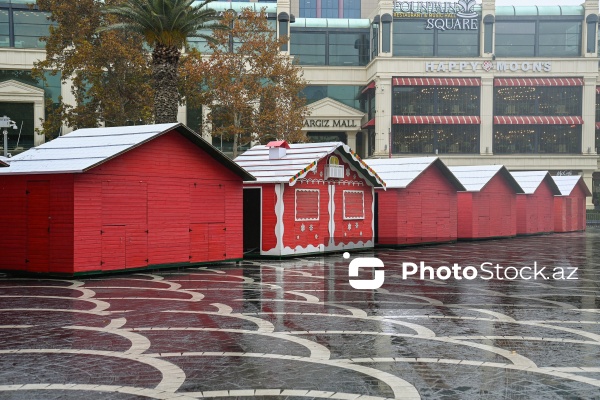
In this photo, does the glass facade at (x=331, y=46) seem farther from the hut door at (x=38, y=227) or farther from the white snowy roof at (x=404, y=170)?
the hut door at (x=38, y=227)

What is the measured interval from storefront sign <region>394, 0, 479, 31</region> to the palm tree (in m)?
45.6

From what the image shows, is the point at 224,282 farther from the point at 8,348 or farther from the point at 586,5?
the point at 586,5

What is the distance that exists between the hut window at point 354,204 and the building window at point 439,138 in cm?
4610

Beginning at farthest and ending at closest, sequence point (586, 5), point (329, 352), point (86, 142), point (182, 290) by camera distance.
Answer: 1. point (586, 5)
2. point (86, 142)
3. point (182, 290)
4. point (329, 352)

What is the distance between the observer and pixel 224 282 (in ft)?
63.4

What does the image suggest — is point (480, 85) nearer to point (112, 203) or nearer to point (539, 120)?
point (539, 120)

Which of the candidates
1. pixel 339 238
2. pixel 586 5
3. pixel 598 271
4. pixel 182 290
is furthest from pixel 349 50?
pixel 182 290

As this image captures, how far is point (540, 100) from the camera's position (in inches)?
3120

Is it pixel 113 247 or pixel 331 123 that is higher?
pixel 331 123

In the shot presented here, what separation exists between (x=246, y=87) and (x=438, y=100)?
3521 centimetres

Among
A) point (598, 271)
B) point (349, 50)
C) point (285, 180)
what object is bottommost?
point (598, 271)

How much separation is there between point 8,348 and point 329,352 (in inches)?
174

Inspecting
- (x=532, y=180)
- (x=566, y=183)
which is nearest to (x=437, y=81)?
(x=566, y=183)

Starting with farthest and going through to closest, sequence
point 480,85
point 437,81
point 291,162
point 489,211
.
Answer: point 480,85
point 437,81
point 489,211
point 291,162
